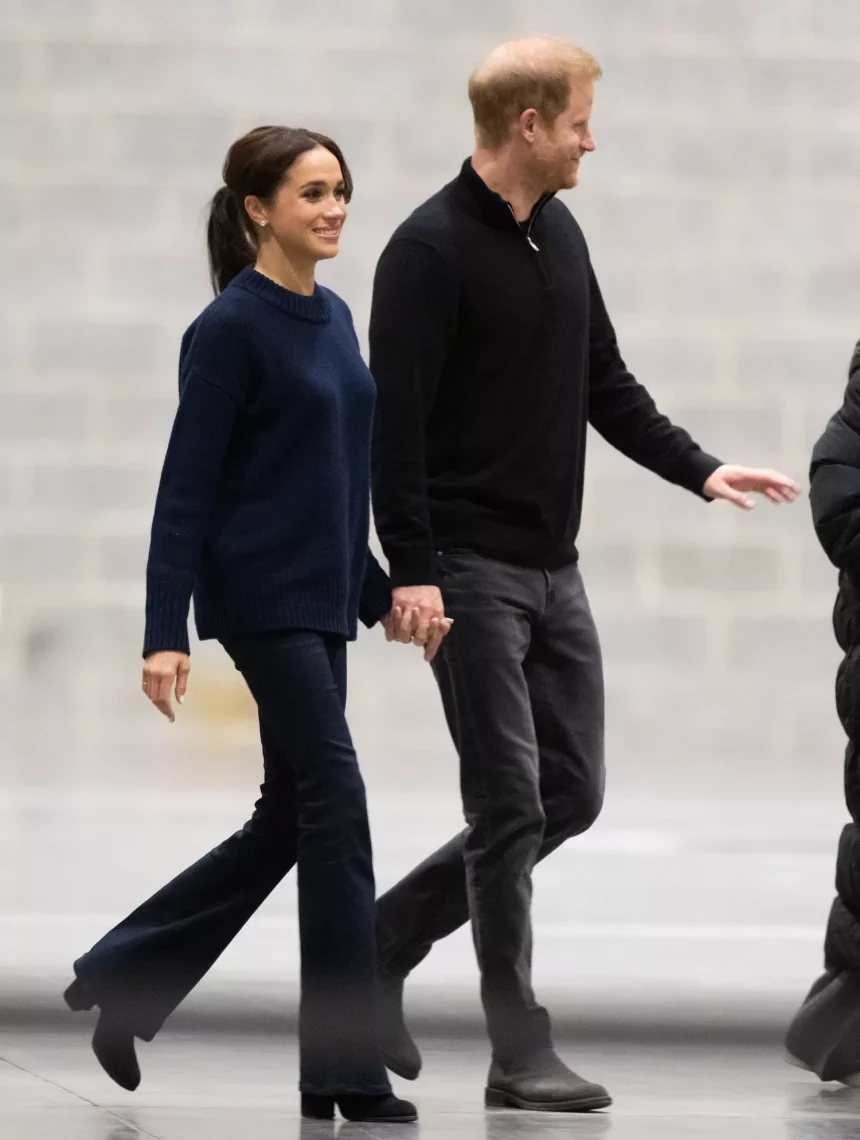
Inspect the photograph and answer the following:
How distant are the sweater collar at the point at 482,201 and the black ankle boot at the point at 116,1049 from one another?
1.13 m

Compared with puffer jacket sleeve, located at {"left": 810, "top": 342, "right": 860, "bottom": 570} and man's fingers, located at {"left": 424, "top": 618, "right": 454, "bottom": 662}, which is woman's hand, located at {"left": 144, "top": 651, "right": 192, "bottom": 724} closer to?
man's fingers, located at {"left": 424, "top": 618, "right": 454, "bottom": 662}

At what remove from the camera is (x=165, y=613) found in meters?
2.77

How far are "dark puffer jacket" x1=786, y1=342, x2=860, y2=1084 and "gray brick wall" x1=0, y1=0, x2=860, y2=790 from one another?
3.35 feet

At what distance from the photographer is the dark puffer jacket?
3.15 m

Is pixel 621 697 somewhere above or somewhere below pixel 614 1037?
above

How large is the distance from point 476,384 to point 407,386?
11cm

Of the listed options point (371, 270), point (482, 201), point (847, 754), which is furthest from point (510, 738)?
point (371, 270)

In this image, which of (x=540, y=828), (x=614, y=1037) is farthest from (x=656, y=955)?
(x=540, y=828)

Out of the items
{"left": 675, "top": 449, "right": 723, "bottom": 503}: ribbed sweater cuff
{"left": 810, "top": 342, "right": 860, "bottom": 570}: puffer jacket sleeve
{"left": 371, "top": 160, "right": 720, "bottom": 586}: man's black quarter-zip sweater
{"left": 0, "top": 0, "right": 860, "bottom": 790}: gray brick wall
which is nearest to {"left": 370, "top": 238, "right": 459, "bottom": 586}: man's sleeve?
{"left": 371, "top": 160, "right": 720, "bottom": 586}: man's black quarter-zip sweater

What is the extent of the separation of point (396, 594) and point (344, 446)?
0.20m

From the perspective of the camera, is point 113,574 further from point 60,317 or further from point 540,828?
point 540,828

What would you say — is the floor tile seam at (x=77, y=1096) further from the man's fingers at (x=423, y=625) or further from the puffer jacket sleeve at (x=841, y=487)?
the puffer jacket sleeve at (x=841, y=487)

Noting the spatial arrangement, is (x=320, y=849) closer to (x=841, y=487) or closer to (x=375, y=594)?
(x=375, y=594)

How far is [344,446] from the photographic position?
2.85 metres
